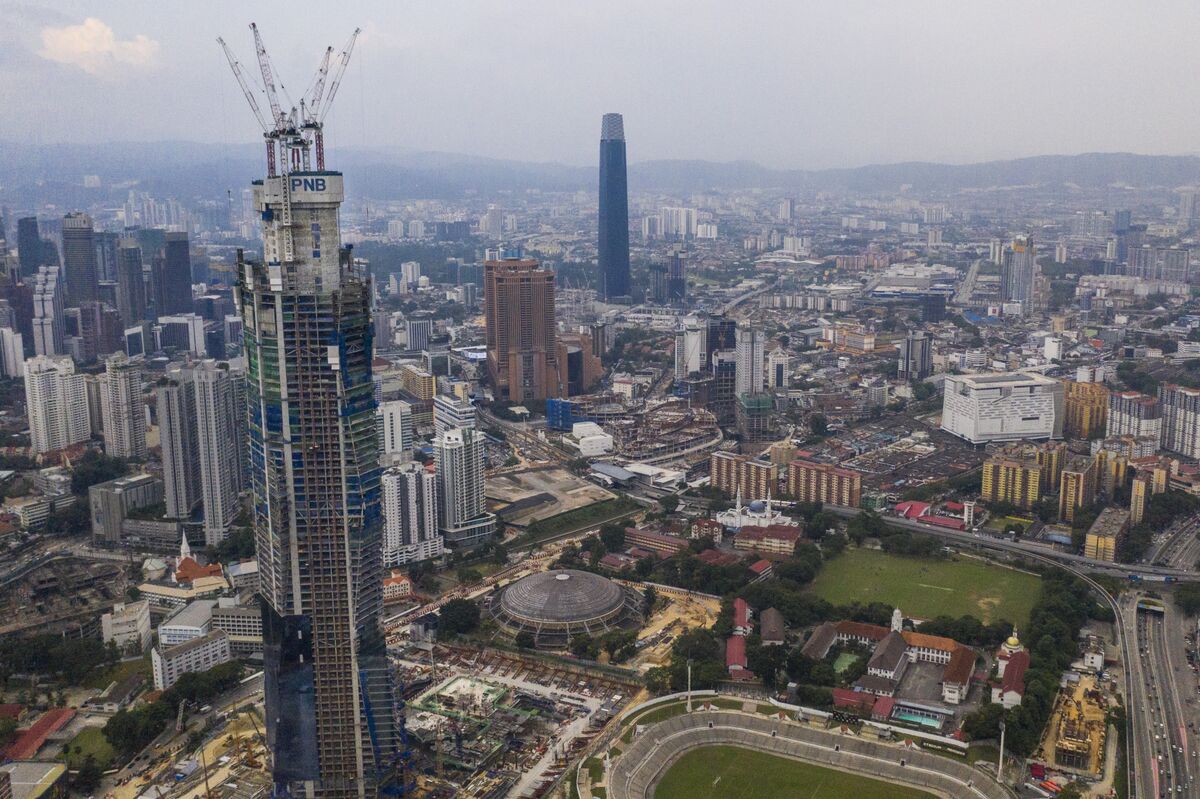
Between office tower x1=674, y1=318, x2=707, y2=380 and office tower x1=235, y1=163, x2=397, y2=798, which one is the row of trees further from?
office tower x1=674, y1=318, x2=707, y2=380

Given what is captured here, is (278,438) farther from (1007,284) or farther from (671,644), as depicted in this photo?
(1007,284)

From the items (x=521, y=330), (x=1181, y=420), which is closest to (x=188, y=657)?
(x=521, y=330)

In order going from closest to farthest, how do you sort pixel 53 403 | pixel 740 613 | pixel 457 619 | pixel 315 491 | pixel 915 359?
pixel 315 491 < pixel 457 619 < pixel 740 613 < pixel 53 403 < pixel 915 359

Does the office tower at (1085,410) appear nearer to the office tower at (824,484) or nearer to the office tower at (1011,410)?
the office tower at (1011,410)

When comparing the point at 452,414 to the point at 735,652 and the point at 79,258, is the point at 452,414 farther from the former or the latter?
the point at 79,258

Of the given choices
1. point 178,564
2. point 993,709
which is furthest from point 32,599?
point 993,709

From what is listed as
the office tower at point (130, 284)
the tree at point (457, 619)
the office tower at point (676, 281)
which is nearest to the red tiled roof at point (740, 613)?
the tree at point (457, 619)
